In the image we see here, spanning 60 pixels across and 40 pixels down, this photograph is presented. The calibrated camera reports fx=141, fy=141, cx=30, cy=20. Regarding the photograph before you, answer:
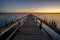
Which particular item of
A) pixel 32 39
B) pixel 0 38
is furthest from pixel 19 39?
pixel 0 38

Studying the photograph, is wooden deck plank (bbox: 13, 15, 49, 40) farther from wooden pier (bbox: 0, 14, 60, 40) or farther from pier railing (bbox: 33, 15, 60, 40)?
pier railing (bbox: 33, 15, 60, 40)

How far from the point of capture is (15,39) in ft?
19.0

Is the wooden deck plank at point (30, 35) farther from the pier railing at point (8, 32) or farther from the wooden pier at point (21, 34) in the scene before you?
the pier railing at point (8, 32)

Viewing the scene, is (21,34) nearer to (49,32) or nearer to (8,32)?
(49,32)

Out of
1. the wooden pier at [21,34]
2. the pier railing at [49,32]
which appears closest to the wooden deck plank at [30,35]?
the wooden pier at [21,34]

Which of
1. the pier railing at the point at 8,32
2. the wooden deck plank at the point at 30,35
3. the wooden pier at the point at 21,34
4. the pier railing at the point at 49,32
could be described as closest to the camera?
the pier railing at the point at 8,32

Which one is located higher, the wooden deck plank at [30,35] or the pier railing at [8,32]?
the pier railing at [8,32]

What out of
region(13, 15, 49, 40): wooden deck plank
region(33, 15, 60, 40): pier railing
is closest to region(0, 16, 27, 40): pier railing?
region(13, 15, 49, 40): wooden deck plank

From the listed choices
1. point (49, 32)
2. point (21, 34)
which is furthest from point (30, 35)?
point (49, 32)

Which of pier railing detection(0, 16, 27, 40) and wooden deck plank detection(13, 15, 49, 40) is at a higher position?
pier railing detection(0, 16, 27, 40)

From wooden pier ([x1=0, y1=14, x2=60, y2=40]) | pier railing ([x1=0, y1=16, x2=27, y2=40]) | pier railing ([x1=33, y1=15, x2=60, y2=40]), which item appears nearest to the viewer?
pier railing ([x1=0, y1=16, x2=27, y2=40])

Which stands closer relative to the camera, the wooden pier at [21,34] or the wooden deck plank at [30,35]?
the wooden pier at [21,34]

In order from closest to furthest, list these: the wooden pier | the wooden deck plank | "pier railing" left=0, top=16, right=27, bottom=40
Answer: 1. "pier railing" left=0, top=16, right=27, bottom=40
2. the wooden pier
3. the wooden deck plank

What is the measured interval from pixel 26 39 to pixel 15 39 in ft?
1.49
